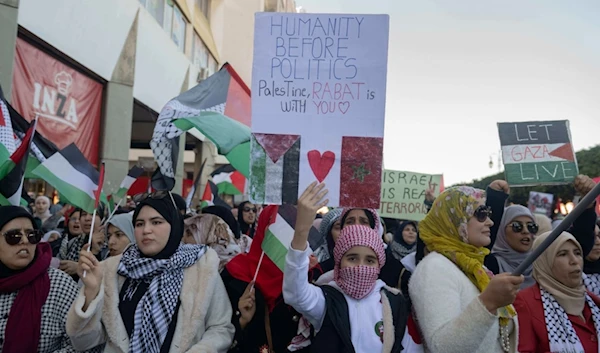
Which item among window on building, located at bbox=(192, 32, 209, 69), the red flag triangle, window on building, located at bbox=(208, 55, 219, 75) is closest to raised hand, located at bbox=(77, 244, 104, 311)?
the red flag triangle

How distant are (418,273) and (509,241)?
1.49 meters

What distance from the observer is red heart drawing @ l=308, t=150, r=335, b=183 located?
8.30ft

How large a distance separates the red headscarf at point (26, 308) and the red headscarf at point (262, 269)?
105 cm

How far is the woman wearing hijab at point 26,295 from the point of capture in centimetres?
260

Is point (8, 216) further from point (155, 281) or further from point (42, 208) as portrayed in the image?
point (42, 208)

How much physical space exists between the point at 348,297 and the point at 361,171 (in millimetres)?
656

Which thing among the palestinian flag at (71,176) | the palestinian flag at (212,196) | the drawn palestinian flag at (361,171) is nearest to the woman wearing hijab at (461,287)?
the drawn palestinian flag at (361,171)

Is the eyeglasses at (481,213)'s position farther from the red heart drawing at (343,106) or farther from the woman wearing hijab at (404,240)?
the woman wearing hijab at (404,240)

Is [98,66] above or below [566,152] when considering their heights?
above

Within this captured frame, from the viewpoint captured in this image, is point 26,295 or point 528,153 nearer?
point 26,295

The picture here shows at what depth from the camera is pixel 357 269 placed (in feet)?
8.17

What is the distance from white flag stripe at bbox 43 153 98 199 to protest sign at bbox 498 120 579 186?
3306 mm

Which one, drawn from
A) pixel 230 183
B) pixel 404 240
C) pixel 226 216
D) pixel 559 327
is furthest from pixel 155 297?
pixel 230 183

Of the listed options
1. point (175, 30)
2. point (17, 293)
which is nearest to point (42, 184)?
point (175, 30)
